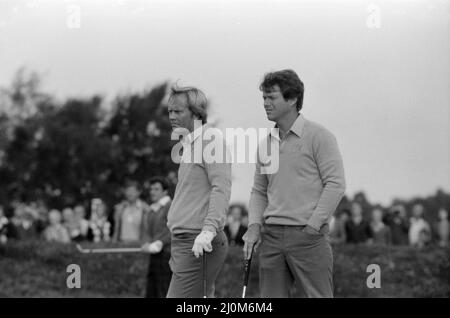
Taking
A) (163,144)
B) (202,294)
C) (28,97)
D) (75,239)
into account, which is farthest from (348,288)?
(28,97)

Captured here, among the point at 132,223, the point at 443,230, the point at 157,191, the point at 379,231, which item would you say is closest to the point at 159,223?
the point at 157,191

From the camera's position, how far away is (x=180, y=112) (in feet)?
22.4

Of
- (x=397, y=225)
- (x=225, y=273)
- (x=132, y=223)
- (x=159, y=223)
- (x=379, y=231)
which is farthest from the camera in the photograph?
(x=397, y=225)

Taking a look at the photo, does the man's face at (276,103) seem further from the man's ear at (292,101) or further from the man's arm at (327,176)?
the man's arm at (327,176)

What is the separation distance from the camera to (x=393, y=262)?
1438 centimetres

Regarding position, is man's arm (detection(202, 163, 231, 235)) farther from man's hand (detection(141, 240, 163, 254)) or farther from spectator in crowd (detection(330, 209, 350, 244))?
spectator in crowd (detection(330, 209, 350, 244))

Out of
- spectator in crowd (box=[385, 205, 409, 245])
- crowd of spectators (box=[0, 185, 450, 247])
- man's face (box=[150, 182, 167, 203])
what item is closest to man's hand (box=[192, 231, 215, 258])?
man's face (box=[150, 182, 167, 203])

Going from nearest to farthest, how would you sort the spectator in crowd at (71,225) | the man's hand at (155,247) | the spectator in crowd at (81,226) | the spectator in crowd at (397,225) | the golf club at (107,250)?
the man's hand at (155,247), the golf club at (107,250), the spectator in crowd at (397,225), the spectator in crowd at (81,226), the spectator in crowd at (71,225)

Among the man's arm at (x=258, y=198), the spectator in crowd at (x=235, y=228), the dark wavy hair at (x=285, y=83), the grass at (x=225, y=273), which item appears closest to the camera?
the dark wavy hair at (x=285, y=83)

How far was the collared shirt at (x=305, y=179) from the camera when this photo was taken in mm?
6262

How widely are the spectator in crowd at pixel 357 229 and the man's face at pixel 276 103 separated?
9565mm

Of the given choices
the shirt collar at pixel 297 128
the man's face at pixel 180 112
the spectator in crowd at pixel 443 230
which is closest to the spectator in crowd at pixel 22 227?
the spectator in crowd at pixel 443 230

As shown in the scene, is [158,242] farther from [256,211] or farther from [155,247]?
[256,211]

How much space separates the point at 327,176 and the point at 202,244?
973 mm
